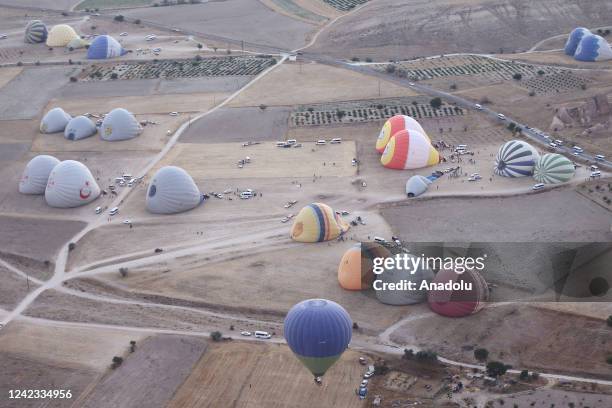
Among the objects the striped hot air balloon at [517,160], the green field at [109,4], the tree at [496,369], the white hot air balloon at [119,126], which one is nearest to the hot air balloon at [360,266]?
the tree at [496,369]

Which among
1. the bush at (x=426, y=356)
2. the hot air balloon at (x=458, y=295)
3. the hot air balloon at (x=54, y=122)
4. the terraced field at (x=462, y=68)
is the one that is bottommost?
the bush at (x=426, y=356)

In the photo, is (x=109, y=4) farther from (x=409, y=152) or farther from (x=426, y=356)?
(x=426, y=356)

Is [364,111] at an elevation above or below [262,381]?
above

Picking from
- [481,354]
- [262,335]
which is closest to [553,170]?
[481,354]

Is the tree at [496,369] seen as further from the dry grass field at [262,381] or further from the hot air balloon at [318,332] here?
the hot air balloon at [318,332]

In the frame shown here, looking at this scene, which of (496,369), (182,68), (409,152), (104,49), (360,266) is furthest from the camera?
(104,49)

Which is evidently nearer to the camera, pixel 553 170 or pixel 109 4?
pixel 553 170

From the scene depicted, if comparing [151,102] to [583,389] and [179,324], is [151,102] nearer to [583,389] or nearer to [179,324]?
[179,324]

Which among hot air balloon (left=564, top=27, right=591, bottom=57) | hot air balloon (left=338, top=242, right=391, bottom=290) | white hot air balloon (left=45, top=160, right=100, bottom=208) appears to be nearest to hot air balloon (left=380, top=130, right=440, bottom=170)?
hot air balloon (left=338, top=242, right=391, bottom=290)
